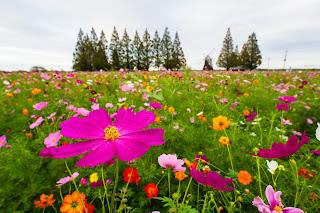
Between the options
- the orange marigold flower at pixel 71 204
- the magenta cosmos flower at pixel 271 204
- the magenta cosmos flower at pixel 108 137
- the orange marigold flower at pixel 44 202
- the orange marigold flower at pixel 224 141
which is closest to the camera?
the magenta cosmos flower at pixel 108 137

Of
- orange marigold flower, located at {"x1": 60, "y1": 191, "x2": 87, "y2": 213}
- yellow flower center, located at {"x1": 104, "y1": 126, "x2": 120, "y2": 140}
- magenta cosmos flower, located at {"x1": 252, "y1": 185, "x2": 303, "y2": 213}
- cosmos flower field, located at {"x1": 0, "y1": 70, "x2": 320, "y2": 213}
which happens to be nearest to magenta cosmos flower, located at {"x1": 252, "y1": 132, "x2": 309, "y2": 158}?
cosmos flower field, located at {"x1": 0, "y1": 70, "x2": 320, "y2": 213}

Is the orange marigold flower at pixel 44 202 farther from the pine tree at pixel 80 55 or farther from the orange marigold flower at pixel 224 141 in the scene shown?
the pine tree at pixel 80 55

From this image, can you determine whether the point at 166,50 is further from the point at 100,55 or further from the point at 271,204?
the point at 271,204

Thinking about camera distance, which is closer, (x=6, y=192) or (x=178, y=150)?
(x=6, y=192)

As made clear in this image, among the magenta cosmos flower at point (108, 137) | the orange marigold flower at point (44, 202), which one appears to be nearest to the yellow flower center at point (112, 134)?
the magenta cosmos flower at point (108, 137)

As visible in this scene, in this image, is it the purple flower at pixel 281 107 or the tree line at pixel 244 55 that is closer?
the purple flower at pixel 281 107

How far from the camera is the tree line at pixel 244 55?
34219 millimetres

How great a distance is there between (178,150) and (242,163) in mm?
516

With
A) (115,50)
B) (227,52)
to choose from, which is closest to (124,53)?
(115,50)

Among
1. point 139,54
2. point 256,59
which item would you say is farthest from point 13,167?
point 256,59

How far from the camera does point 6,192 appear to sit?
99 centimetres

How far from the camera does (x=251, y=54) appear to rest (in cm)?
3444

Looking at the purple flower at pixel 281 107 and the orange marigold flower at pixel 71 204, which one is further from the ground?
the purple flower at pixel 281 107

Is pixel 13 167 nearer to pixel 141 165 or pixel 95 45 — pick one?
pixel 141 165
